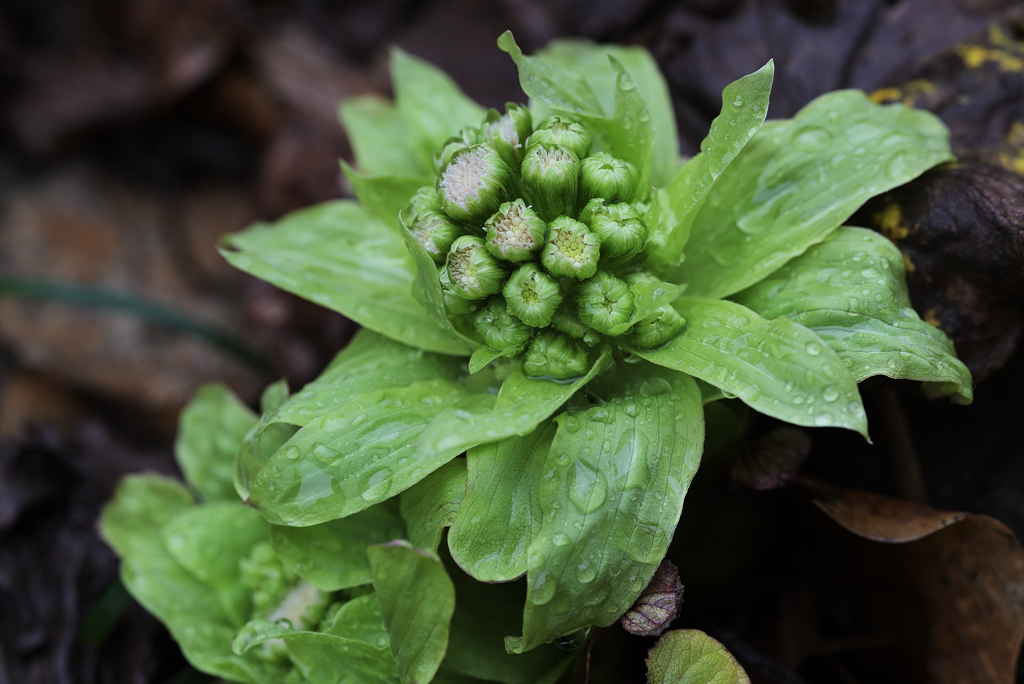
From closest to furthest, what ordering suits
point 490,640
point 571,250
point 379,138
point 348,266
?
1. point 571,250
2. point 490,640
3. point 348,266
4. point 379,138

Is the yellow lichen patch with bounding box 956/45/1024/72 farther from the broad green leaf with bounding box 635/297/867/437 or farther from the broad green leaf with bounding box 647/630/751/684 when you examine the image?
the broad green leaf with bounding box 647/630/751/684

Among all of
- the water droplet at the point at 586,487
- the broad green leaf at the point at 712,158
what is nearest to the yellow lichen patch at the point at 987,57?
the broad green leaf at the point at 712,158

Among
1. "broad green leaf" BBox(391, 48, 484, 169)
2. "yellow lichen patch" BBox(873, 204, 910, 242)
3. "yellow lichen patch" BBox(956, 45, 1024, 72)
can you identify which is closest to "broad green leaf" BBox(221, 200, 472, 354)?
"broad green leaf" BBox(391, 48, 484, 169)

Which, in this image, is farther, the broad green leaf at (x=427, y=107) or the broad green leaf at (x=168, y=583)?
the broad green leaf at (x=427, y=107)

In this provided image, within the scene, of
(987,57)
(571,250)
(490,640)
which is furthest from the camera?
(987,57)

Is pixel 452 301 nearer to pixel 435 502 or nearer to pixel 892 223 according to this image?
pixel 435 502

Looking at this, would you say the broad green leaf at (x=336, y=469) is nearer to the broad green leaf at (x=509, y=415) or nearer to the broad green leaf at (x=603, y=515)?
the broad green leaf at (x=509, y=415)

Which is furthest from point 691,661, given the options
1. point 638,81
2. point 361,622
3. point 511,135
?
point 638,81
